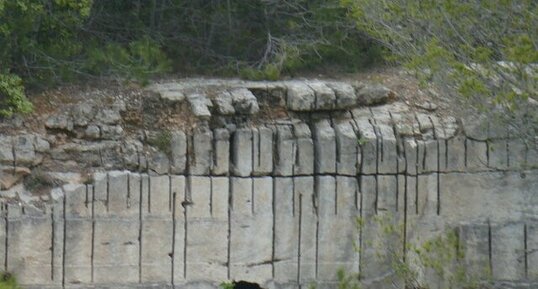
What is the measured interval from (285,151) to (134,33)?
8.10 ft

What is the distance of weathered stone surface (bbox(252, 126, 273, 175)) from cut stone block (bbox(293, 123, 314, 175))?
0.28m

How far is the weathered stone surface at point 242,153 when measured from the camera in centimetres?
1508

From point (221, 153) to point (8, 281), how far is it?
2.53 meters

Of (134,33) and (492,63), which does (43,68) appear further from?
(492,63)

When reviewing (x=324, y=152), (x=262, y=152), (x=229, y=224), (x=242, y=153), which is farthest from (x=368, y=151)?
(x=229, y=224)

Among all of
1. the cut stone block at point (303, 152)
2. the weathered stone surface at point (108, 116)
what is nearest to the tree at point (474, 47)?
the cut stone block at point (303, 152)

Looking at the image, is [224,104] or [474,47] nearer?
[474,47]

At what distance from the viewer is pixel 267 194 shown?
1514cm

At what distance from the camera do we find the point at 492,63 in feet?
44.0

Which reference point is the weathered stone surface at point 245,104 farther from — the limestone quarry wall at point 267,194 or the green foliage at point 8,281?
the green foliage at point 8,281

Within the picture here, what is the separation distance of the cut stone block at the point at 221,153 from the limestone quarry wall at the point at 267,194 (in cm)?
1

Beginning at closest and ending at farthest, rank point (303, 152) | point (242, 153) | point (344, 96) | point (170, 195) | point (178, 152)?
1. point (170, 195)
2. point (178, 152)
3. point (242, 153)
4. point (303, 152)
5. point (344, 96)

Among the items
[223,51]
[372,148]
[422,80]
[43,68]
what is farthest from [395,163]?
[43,68]

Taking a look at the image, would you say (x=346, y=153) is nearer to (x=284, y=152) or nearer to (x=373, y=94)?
(x=284, y=152)
